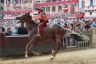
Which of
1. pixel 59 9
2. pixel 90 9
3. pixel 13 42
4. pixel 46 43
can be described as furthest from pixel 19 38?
pixel 59 9

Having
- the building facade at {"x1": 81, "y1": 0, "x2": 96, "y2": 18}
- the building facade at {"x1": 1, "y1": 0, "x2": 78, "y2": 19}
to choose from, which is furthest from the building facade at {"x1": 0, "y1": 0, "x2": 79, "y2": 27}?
the building facade at {"x1": 81, "y1": 0, "x2": 96, "y2": 18}

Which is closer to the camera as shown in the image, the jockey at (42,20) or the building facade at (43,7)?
the jockey at (42,20)

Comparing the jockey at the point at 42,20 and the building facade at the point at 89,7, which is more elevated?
the jockey at the point at 42,20

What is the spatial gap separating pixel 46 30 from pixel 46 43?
126 inches

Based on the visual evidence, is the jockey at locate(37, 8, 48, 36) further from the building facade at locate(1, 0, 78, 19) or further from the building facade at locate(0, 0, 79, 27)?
the building facade at locate(1, 0, 78, 19)

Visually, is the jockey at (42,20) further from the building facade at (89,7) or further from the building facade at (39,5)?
the building facade at (89,7)

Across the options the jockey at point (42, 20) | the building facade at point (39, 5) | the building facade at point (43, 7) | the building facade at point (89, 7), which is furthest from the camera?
the building facade at point (39, 5)

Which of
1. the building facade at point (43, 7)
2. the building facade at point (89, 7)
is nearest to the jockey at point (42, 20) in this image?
the building facade at point (43, 7)

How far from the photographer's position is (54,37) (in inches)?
675

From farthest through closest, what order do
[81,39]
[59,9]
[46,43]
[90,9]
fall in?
1. [59,9]
2. [90,9]
3. [46,43]
4. [81,39]

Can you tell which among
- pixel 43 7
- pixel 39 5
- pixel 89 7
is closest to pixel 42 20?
pixel 89 7

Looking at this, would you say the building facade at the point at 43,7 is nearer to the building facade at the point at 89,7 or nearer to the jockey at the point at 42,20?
the building facade at the point at 89,7

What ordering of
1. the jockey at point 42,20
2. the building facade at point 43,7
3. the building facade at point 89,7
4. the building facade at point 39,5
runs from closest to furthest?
the jockey at point 42,20 → the building facade at point 89,7 → the building facade at point 43,7 → the building facade at point 39,5

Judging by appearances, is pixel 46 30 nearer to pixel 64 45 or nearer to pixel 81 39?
pixel 81 39
